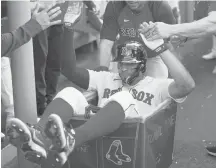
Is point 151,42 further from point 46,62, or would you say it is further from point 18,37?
point 46,62

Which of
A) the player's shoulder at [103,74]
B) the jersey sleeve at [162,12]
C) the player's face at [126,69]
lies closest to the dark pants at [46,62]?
the jersey sleeve at [162,12]

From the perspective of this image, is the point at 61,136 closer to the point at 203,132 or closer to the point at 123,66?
the point at 123,66

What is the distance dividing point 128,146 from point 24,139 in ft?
2.53

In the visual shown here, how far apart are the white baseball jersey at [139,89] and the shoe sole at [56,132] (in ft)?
3.01

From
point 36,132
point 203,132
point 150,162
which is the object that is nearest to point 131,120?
point 150,162

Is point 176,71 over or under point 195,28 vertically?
under

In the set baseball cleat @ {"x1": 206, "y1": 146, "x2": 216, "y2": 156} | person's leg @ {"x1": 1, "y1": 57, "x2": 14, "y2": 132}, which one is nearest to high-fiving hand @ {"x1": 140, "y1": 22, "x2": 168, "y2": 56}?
baseball cleat @ {"x1": 206, "y1": 146, "x2": 216, "y2": 156}

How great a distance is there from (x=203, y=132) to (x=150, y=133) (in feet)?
6.50

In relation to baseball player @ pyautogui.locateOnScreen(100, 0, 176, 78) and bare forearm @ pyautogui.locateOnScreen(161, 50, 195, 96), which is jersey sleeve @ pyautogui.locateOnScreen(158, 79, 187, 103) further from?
baseball player @ pyautogui.locateOnScreen(100, 0, 176, 78)

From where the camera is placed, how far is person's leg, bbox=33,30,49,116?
6.33 m

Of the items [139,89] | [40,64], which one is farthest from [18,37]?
[40,64]

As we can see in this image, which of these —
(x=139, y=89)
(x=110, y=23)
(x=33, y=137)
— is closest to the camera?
(x=33, y=137)

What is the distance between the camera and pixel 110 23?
5.40 m

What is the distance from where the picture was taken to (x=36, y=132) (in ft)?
12.1
